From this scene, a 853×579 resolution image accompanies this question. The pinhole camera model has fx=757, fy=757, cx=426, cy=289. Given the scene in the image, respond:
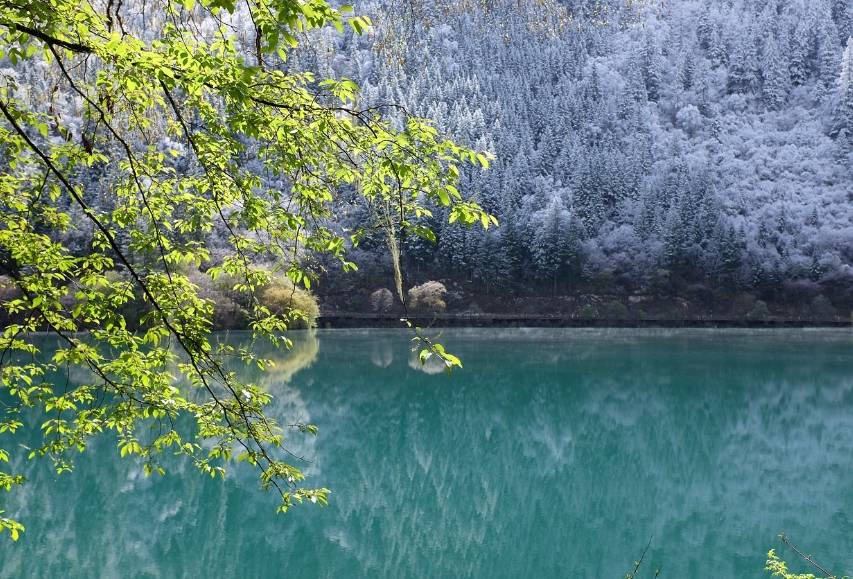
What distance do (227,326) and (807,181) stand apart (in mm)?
61326

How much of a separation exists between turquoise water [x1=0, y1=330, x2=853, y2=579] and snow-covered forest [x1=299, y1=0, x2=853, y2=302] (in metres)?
29.9

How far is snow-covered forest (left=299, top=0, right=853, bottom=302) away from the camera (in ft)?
198

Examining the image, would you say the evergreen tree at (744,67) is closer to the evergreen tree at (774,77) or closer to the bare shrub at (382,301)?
the evergreen tree at (774,77)

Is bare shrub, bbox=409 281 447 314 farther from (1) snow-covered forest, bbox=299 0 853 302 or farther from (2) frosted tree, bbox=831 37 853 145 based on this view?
(2) frosted tree, bbox=831 37 853 145

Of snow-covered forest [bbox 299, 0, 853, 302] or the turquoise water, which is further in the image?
snow-covered forest [bbox 299, 0, 853, 302]

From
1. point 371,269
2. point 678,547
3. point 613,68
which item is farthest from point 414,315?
point 613,68

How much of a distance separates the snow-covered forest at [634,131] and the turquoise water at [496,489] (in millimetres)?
29851

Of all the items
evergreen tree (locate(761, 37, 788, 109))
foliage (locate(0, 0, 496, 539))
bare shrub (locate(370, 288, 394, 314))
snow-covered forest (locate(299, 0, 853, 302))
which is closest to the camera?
foliage (locate(0, 0, 496, 539))

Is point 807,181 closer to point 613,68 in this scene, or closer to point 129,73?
point 613,68

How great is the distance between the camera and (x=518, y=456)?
1814 centimetres

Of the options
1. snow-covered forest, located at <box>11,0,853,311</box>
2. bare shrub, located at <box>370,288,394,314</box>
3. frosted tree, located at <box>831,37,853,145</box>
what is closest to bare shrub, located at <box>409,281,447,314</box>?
bare shrub, located at <box>370,288,394,314</box>

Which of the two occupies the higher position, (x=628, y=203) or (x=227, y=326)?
(x=227, y=326)

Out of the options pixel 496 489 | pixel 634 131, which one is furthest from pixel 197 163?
pixel 634 131

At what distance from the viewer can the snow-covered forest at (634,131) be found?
6034 cm
